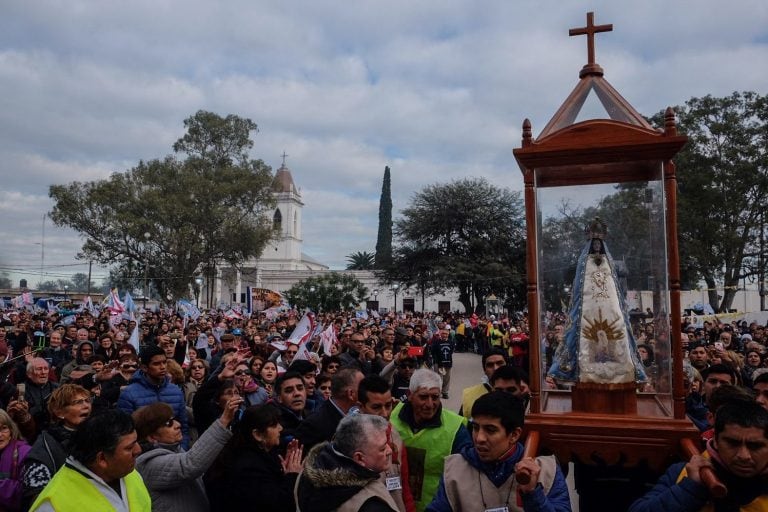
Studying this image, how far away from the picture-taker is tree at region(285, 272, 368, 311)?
47938 mm

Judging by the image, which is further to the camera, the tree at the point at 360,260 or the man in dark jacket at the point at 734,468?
the tree at the point at 360,260

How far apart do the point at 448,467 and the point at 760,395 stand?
8.30ft

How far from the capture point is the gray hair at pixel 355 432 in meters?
2.77

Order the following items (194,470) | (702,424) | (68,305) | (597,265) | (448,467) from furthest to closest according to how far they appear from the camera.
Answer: (68,305), (702,424), (597,265), (194,470), (448,467)

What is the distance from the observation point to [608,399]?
380cm

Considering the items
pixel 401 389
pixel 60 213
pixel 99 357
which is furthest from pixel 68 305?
pixel 401 389

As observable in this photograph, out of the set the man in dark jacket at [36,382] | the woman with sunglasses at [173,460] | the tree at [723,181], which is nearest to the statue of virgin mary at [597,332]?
the woman with sunglasses at [173,460]

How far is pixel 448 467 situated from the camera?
10.1 feet

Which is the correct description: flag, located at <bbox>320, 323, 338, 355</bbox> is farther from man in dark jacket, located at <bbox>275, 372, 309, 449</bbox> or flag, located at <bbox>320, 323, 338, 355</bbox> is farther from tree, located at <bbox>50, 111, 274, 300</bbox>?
tree, located at <bbox>50, 111, 274, 300</bbox>

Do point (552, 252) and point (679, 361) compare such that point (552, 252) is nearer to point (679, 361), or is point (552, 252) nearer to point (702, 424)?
point (679, 361)

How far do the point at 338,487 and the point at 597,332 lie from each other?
2.08 metres

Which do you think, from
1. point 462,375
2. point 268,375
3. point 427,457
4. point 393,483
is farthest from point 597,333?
point 462,375

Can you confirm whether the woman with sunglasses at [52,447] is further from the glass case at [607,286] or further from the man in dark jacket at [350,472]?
the glass case at [607,286]

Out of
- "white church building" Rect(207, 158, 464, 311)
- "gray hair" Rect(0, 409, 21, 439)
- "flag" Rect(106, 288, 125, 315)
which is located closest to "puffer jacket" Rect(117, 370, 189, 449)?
"gray hair" Rect(0, 409, 21, 439)
